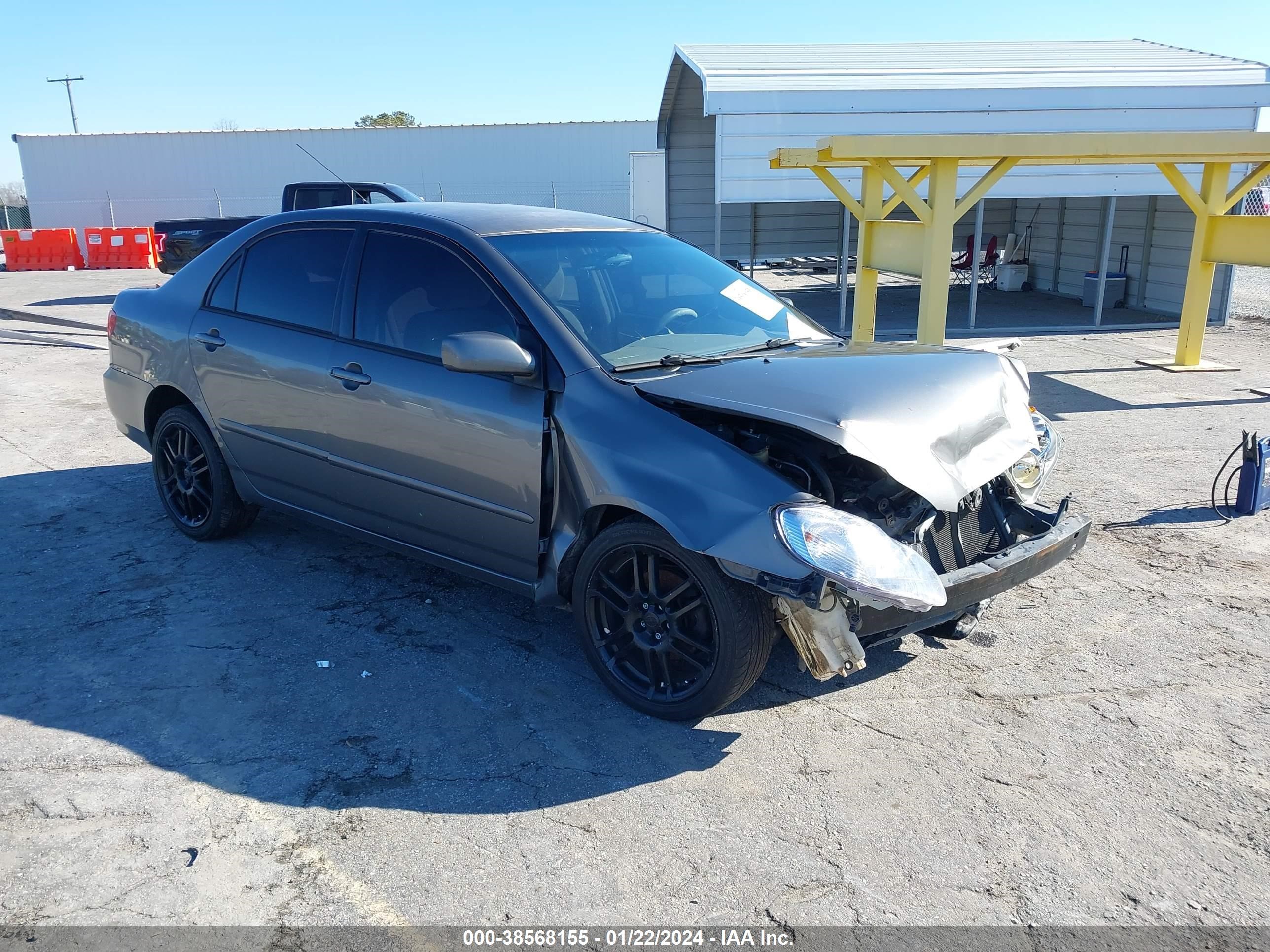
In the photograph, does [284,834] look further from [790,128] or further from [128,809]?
[790,128]

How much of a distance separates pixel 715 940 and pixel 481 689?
1.57m

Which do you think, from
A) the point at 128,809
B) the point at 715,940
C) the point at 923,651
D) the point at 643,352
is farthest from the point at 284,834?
the point at 923,651

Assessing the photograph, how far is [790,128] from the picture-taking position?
547 inches

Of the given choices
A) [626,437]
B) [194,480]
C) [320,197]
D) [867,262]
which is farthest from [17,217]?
[626,437]

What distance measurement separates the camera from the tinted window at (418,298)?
4.02m

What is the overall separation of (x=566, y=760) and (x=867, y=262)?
937cm

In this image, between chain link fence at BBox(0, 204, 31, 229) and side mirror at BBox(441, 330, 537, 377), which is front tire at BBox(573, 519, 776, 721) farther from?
chain link fence at BBox(0, 204, 31, 229)

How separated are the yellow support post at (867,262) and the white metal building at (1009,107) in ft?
8.31

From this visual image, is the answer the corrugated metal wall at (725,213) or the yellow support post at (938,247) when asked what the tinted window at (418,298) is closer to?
the yellow support post at (938,247)

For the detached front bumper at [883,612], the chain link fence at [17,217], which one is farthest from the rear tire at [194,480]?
the chain link fence at [17,217]

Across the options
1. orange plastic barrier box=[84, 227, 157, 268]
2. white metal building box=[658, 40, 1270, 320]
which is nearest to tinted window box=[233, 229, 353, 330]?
white metal building box=[658, 40, 1270, 320]

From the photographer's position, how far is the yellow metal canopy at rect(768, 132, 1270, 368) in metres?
9.65

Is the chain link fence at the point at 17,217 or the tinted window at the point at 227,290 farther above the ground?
the tinted window at the point at 227,290

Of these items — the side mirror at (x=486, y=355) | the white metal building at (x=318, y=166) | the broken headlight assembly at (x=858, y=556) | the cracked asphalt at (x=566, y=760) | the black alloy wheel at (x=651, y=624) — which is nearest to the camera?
the cracked asphalt at (x=566, y=760)
